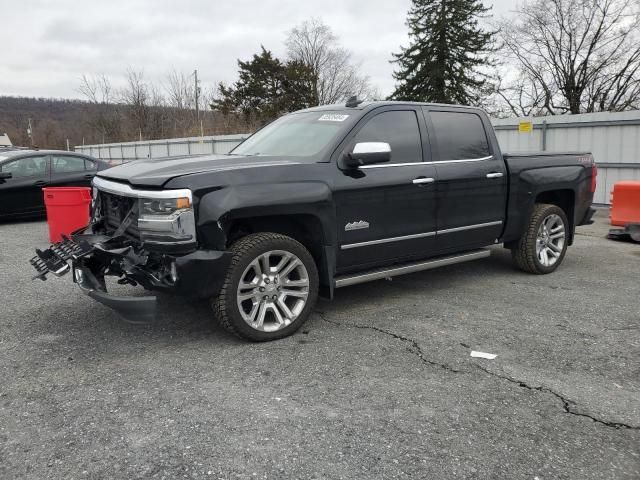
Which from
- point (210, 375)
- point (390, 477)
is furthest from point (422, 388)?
point (210, 375)

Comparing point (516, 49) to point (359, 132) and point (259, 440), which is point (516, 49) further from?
point (259, 440)

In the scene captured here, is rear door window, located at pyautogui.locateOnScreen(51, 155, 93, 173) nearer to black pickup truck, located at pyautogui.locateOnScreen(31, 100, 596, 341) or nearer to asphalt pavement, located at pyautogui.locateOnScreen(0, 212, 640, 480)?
asphalt pavement, located at pyautogui.locateOnScreen(0, 212, 640, 480)

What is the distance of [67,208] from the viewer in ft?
25.8

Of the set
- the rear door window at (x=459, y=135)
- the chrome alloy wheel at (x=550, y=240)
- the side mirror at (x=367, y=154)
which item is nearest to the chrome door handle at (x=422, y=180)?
the rear door window at (x=459, y=135)

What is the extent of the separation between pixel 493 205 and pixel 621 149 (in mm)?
7328

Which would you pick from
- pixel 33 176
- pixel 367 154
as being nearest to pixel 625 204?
pixel 367 154

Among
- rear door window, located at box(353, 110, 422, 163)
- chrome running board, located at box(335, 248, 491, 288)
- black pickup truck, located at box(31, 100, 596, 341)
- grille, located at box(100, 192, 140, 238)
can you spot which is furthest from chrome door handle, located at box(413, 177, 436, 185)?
grille, located at box(100, 192, 140, 238)

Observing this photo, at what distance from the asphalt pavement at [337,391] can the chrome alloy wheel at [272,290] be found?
22cm

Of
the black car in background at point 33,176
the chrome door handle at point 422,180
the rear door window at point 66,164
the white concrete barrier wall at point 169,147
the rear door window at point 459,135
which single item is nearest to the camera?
the chrome door handle at point 422,180

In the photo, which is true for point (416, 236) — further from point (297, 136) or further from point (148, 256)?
point (148, 256)

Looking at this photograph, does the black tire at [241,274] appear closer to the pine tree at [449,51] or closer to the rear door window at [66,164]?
the rear door window at [66,164]

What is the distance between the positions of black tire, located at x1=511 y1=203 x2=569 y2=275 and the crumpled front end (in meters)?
3.72

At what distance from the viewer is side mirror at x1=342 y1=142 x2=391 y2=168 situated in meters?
4.30

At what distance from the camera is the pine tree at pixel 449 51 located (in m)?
36.3
